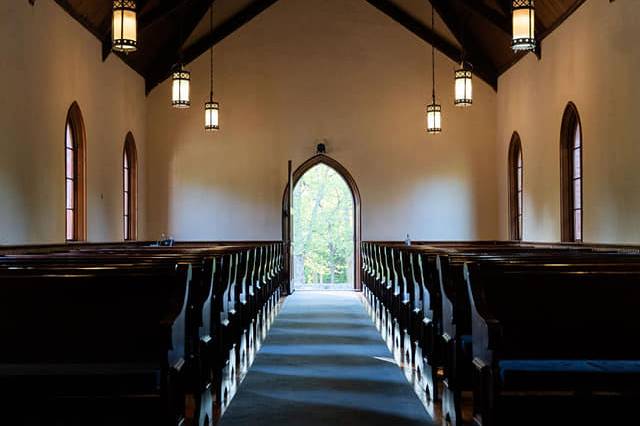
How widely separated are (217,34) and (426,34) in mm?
3707

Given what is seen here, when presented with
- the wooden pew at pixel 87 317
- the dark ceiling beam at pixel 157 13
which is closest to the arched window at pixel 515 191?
the dark ceiling beam at pixel 157 13

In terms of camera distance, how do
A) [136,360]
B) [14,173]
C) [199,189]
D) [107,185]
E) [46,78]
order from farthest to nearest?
[199,189] < [107,185] < [46,78] < [14,173] < [136,360]

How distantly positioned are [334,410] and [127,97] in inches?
365

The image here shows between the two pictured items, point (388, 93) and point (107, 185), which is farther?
point (388, 93)

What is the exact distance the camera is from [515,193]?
13.3 m

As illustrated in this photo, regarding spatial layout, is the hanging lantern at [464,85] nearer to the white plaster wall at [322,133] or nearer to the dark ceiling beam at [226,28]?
the white plaster wall at [322,133]

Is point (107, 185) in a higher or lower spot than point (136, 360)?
higher

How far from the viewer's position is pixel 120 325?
3277 mm

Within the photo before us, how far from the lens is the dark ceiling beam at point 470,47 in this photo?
12797 millimetres

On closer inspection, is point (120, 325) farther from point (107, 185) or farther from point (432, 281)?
point (107, 185)

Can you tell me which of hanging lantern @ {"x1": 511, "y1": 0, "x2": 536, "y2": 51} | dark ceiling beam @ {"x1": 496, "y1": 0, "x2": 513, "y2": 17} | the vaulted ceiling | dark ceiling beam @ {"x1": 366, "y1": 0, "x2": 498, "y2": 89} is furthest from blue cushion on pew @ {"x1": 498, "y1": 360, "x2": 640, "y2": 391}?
dark ceiling beam @ {"x1": 366, "y1": 0, "x2": 498, "y2": 89}

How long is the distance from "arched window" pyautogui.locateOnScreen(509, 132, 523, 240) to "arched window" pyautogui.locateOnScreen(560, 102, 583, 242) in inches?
100

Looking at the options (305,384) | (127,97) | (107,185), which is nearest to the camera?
(305,384)

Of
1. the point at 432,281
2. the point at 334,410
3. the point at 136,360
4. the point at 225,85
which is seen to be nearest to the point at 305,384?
the point at 334,410
